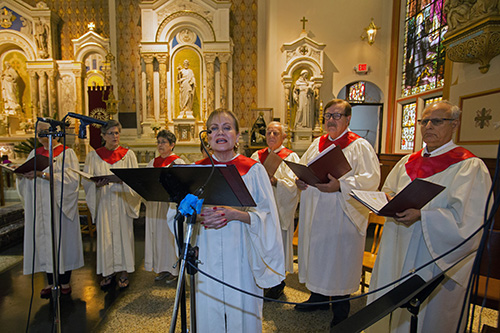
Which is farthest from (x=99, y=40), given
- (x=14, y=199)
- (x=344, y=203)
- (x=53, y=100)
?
(x=344, y=203)

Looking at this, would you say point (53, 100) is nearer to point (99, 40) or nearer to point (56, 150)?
point (99, 40)

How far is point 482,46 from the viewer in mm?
3934

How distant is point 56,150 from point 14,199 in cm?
494

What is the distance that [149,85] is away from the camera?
8.48 meters

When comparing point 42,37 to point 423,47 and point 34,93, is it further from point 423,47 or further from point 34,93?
point 423,47

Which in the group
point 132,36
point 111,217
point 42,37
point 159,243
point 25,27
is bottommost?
point 159,243

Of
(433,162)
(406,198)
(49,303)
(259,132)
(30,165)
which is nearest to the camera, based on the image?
(406,198)

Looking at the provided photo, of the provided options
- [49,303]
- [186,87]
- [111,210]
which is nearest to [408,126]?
[186,87]

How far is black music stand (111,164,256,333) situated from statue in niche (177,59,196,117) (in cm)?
722

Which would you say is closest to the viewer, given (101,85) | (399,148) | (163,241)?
(163,241)

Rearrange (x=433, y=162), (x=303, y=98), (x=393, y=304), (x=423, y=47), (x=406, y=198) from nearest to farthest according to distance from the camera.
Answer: (x=393, y=304) < (x=406, y=198) < (x=433, y=162) < (x=423, y=47) < (x=303, y=98)

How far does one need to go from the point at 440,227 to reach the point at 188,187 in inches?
63.7

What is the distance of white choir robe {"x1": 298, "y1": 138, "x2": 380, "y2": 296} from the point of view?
2496mm

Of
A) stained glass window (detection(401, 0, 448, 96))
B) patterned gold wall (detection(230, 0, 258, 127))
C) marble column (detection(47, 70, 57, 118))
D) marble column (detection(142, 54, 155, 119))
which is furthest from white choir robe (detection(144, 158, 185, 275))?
marble column (detection(47, 70, 57, 118))
